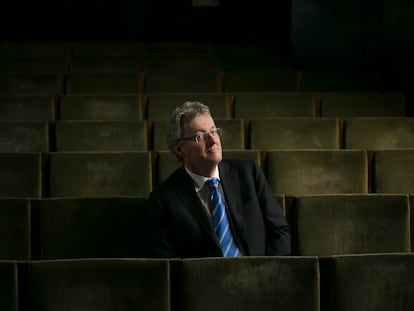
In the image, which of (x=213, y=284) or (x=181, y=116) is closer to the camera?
(x=213, y=284)

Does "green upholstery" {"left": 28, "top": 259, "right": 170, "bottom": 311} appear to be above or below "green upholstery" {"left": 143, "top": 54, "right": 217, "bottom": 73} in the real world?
below

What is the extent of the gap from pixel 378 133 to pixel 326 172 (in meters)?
0.13

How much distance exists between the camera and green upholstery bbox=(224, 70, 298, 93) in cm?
107

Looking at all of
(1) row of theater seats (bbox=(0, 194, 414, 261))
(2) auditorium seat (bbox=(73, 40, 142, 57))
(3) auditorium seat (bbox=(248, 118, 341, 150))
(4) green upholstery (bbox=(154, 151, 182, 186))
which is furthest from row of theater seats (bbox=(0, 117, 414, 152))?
(2) auditorium seat (bbox=(73, 40, 142, 57))

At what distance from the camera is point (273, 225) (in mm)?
561

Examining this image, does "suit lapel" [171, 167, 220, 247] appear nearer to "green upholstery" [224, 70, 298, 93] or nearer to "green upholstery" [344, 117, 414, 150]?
"green upholstery" [344, 117, 414, 150]

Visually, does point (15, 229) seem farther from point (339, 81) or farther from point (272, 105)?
point (339, 81)

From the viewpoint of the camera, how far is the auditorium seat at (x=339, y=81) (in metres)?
1.09

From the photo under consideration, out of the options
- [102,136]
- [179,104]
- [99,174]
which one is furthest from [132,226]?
[179,104]

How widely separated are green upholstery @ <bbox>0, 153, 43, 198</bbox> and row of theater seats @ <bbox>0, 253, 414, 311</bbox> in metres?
0.27

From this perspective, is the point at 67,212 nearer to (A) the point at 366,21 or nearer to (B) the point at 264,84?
(B) the point at 264,84

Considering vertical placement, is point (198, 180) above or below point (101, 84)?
below

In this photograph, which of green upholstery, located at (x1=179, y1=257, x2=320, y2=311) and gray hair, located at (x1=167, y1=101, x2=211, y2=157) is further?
gray hair, located at (x1=167, y1=101, x2=211, y2=157)

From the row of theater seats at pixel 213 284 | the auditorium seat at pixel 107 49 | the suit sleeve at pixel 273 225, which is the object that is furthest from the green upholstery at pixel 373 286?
the auditorium seat at pixel 107 49
